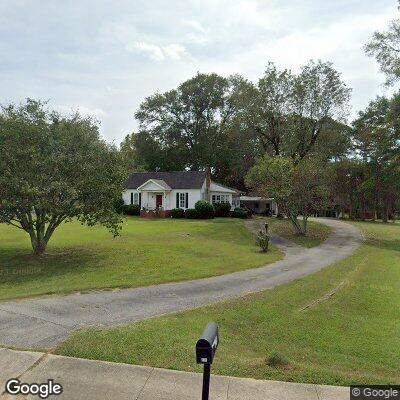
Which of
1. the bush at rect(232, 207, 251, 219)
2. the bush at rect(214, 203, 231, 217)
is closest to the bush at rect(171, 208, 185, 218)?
the bush at rect(214, 203, 231, 217)

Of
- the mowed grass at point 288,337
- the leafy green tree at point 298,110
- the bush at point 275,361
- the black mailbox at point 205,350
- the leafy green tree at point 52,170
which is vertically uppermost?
the leafy green tree at point 298,110

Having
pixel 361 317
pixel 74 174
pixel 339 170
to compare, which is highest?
pixel 339 170

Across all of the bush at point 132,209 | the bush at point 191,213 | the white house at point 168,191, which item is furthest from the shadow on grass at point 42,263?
the bush at point 132,209

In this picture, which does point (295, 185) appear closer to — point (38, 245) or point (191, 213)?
point (191, 213)

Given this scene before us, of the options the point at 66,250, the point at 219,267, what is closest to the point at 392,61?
the point at 219,267

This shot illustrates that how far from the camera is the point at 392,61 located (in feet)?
92.8

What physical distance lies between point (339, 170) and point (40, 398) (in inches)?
2251

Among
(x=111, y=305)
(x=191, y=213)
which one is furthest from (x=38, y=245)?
(x=191, y=213)

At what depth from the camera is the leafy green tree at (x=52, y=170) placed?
53.0 ft

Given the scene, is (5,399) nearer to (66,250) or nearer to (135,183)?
(66,250)

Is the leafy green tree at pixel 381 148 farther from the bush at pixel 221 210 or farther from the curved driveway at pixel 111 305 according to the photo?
the curved driveway at pixel 111 305

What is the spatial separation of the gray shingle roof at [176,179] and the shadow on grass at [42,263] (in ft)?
78.0

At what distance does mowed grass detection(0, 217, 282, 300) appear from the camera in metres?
13.3

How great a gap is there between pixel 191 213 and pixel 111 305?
30.8 metres
